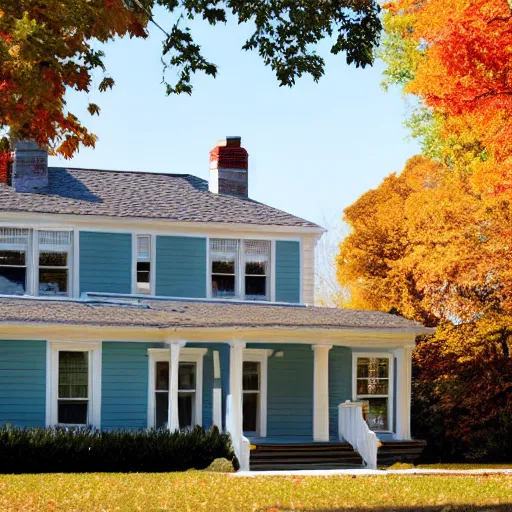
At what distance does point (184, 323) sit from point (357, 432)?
5.02 meters

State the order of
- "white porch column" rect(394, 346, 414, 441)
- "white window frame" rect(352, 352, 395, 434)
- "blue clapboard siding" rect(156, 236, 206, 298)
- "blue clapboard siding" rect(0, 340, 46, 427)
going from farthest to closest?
1. "blue clapboard siding" rect(156, 236, 206, 298)
2. "white window frame" rect(352, 352, 395, 434)
3. "white porch column" rect(394, 346, 414, 441)
4. "blue clapboard siding" rect(0, 340, 46, 427)

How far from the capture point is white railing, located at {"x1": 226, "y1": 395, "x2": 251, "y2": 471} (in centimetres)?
2805

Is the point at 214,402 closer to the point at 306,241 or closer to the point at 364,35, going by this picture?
the point at 306,241

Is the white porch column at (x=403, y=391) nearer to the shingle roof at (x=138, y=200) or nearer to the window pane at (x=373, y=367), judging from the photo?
the window pane at (x=373, y=367)

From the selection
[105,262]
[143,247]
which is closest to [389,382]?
[143,247]

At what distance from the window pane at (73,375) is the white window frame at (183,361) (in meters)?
1.58

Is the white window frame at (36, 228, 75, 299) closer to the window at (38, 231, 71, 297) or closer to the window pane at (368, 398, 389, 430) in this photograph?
the window at (38, 231, 71, 297)

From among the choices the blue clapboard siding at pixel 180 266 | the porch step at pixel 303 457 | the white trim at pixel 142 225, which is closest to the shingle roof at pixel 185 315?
the blue clapboard siding at pixel 180 266

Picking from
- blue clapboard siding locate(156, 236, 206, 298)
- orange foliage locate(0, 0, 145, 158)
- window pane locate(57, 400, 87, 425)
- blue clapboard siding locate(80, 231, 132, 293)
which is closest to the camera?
orange foliage locate(0, 0, 145, 158)

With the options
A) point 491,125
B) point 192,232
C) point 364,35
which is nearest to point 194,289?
point 192,232

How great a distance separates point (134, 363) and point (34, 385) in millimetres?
2505

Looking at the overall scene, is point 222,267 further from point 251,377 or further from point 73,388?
point 73,388

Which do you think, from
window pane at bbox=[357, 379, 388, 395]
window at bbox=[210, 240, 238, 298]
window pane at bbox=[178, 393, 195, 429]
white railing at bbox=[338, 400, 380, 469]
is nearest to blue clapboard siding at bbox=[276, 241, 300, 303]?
window at bbox=[210, 240, 238, 298]

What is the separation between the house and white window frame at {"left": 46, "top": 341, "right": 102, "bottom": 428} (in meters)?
0.03
